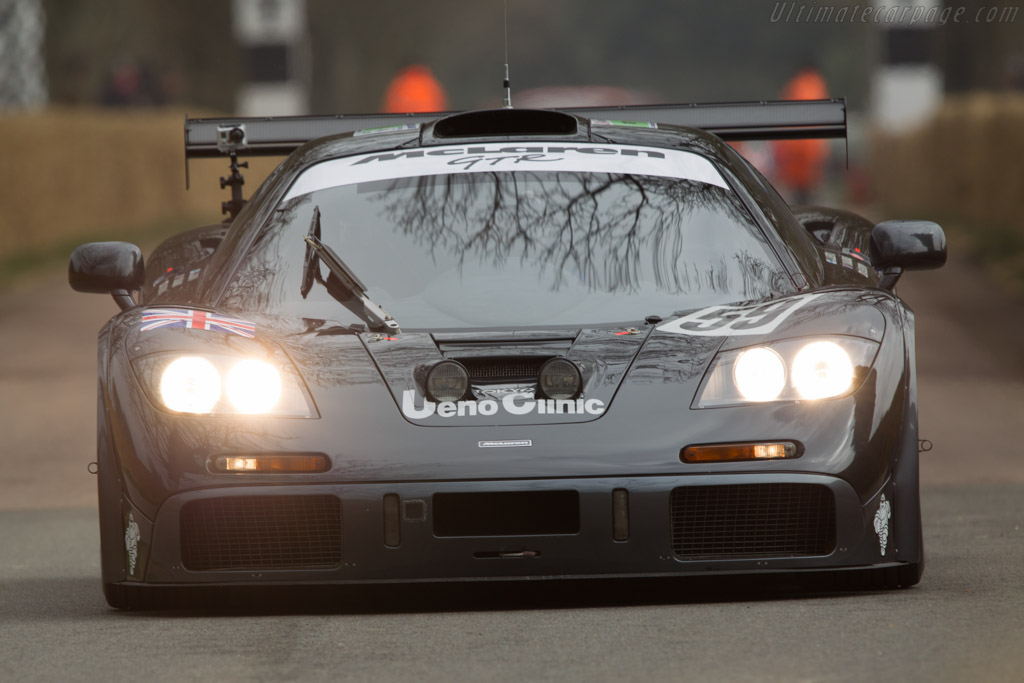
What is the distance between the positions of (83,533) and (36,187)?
12824 millimetres

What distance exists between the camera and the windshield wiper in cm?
520

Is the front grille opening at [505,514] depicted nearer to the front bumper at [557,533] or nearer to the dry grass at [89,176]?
the front bumper at [557,533]

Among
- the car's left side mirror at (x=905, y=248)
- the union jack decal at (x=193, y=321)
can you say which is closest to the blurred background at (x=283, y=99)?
the car's left side mirror at (x=905, y=248)

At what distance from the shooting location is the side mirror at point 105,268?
5.57 meters

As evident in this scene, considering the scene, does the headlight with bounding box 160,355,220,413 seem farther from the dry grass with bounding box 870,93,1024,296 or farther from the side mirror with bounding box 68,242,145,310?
the dry grass with bounding box 870,93,1024,296

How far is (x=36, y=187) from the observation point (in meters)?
19.6

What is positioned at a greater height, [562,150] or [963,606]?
[562,150]

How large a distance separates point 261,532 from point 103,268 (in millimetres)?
1273

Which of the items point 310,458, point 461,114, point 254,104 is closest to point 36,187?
point 254,104

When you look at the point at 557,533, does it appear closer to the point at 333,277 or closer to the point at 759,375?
the point at 759,375

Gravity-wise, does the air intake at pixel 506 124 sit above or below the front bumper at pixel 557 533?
above

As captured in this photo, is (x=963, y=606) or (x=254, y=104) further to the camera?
(x=254, y=104)

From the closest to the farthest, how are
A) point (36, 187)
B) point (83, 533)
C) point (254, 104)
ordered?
point (83, 533) < point (36, 187) < point (254, 104)

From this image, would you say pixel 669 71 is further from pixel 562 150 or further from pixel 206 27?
pixel 562 150
